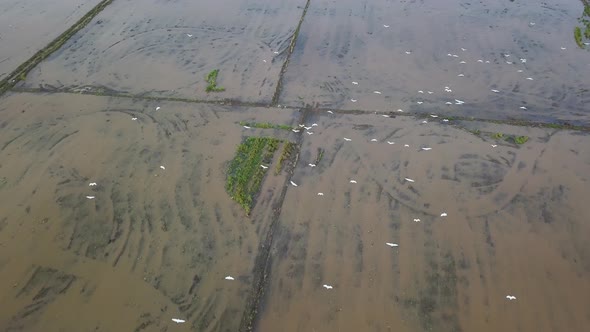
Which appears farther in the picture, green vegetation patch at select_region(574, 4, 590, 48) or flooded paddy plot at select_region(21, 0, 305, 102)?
green vegetation patch at select_region(574, 4, 590, 48)

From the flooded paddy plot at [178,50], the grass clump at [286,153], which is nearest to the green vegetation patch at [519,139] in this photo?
the grass clump at [286,153]

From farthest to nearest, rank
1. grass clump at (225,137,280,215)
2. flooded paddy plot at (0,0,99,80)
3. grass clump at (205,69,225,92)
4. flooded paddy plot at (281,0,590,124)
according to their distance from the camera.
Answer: flooded paddy plot at (0,0,99,80)
grass clump at (205,69,225,92)
flooded paddy plot at (281,0,590,124)
grass clump at (225,137,280,215)

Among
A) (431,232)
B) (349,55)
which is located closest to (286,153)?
(431,232)

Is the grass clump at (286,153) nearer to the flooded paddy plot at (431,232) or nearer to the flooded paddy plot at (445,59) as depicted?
the flooded paddy plot at (431,232)

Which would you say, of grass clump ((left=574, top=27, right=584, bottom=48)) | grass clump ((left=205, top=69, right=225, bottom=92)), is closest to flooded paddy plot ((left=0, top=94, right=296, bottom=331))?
grass clump ((left=205, top=69, right=225, bottom=92))

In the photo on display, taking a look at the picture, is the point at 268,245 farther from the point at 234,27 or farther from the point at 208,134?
the point at 234,27

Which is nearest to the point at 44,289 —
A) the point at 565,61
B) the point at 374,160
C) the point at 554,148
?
the point at 374,160

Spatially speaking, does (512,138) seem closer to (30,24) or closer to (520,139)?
(520,139)

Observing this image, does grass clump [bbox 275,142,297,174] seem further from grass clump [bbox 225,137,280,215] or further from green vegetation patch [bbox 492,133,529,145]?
green vegetation patch [bbox 492,133,529,145]
